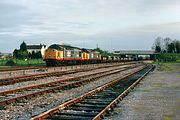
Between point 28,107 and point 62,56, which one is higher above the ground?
point 62,56

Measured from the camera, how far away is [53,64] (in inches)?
2061

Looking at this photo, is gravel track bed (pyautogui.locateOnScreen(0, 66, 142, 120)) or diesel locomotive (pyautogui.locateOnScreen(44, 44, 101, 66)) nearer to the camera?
gravel track bed (pyautogui.locateOnScreen(0, 66, 142, 120))

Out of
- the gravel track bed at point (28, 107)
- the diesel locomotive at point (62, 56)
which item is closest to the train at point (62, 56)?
the diesel locomotive at point (62, 56)

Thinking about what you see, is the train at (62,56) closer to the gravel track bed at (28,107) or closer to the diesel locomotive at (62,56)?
the diesel locomotive at (62,56)

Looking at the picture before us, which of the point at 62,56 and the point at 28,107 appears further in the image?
the point at 62,56

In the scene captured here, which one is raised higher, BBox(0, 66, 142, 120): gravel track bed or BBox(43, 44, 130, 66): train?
BBox(43, 44, 130, 66): train

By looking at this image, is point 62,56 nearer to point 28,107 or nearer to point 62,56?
point 62,56

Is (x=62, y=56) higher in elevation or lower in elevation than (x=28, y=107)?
higher

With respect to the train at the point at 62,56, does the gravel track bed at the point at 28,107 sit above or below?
below

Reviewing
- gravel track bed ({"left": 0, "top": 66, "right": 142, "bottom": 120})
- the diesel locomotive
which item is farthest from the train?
gravel track bed ({"left": 0, "top": 66, "right": 142, "bottom": 120})

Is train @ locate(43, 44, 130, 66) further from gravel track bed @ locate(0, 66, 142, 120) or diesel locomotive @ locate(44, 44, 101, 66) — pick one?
gravel track bed @ locate(0, 66, 142, 120)

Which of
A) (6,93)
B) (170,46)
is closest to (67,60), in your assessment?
(6,93)

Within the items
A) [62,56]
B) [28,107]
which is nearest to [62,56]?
[62,56]

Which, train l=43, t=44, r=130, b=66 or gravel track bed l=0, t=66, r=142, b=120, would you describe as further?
train l=43, t=44, r=130, b=66
